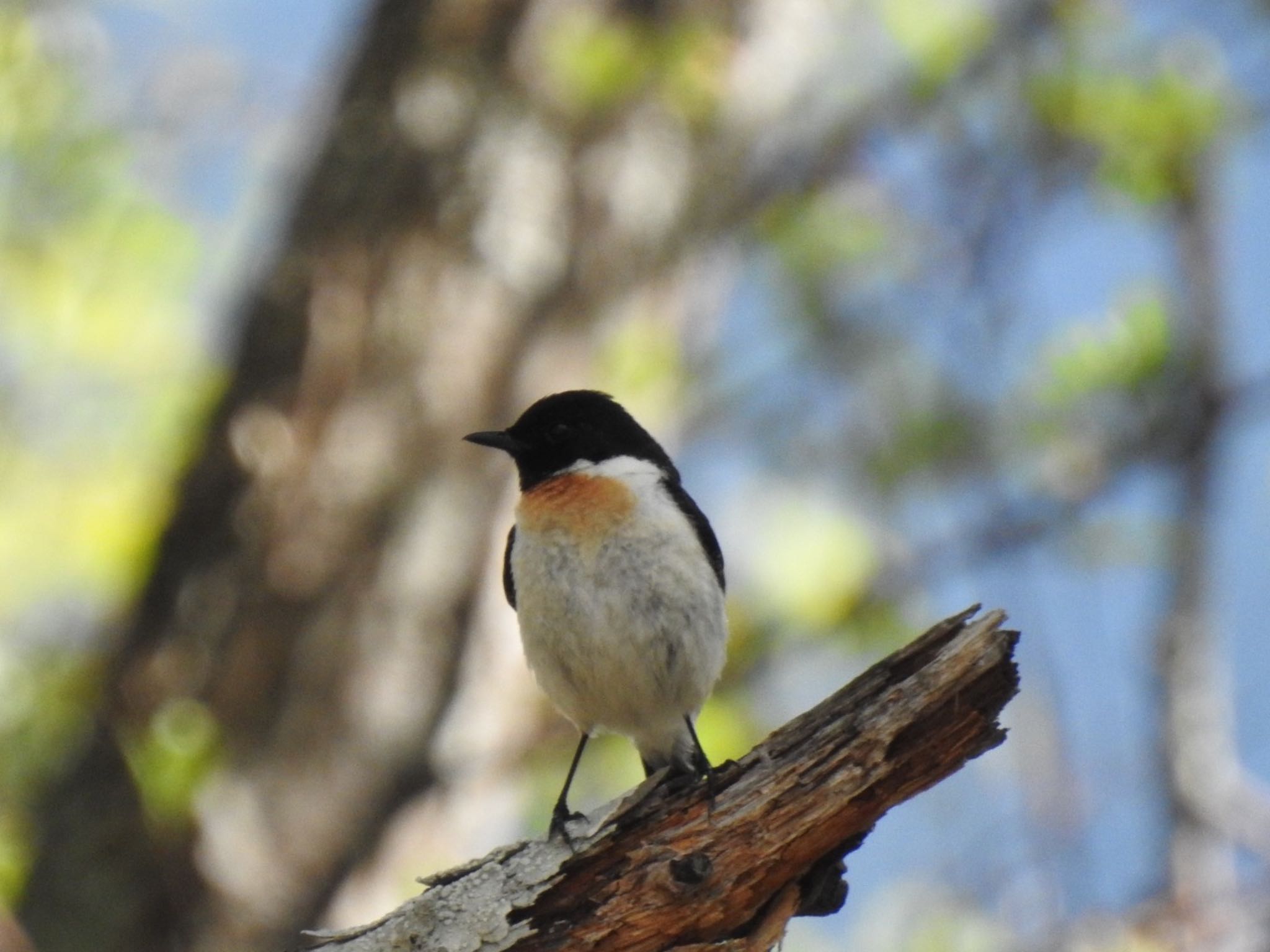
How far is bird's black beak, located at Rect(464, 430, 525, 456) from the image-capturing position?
5715 mm

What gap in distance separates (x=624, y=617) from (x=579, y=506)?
459 millimetres

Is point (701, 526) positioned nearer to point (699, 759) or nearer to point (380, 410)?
point (699, 759)

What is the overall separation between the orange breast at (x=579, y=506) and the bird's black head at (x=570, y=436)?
385 millimetres

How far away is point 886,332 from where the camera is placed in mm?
10008

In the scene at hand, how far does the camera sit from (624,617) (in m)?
4.93

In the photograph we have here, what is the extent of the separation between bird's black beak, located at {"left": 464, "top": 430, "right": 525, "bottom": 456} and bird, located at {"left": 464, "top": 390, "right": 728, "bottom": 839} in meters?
0.34

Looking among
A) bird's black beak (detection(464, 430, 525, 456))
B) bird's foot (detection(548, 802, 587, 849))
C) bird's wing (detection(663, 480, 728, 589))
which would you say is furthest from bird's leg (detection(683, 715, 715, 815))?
bird's black beak (detection(464, 430, 525, 456))

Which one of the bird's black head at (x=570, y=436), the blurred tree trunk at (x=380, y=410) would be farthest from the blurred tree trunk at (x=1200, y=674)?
the bird's black head at (x=570, y=436)

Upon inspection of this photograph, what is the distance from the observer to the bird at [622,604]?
495 cm

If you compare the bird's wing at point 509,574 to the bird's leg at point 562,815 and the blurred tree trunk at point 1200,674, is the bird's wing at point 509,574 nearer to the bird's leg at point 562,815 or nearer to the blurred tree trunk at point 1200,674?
the bird's leg at point 562,815

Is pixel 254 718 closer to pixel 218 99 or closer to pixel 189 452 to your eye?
pixel 189 452

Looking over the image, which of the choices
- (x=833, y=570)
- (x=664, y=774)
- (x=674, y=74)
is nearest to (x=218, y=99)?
(x=674, y=74)

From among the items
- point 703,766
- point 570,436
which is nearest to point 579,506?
point 570,436

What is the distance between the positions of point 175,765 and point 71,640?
316cm
